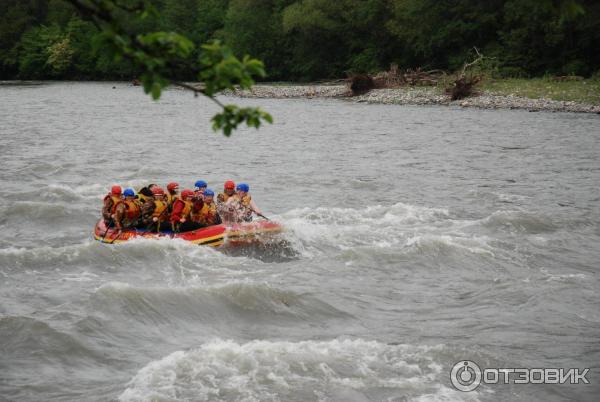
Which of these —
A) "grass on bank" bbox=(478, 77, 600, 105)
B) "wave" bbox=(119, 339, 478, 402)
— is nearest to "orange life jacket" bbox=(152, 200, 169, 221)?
Result: "wave" bbox=(119, 339, 478, 402)

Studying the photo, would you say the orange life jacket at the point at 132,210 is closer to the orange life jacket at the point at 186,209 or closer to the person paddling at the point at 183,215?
the person paddling at the point at 183,215

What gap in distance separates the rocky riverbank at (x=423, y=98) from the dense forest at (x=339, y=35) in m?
5.15

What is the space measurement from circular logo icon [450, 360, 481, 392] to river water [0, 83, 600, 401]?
0.11 m

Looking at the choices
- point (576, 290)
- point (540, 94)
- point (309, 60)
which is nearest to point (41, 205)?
point (576, 290)

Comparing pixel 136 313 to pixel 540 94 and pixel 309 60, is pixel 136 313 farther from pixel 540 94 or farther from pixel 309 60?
pixel 309 60

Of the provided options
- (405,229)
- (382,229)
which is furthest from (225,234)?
(405,229)

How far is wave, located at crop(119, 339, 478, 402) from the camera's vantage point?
812 cm

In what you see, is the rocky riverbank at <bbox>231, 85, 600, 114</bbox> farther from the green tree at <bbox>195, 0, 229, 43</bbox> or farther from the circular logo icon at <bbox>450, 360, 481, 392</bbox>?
the green tree at <bbox>195, 0, 229, 43</bbox>

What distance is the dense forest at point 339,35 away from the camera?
47719 mm

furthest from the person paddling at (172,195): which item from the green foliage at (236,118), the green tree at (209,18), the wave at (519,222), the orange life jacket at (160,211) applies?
the green tree at (209,18)

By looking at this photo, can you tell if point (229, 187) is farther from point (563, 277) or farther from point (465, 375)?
point (465, 375)

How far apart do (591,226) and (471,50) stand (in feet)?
130

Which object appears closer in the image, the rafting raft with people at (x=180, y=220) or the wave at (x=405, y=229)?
the rafting raft with people at (x=180, y=220)

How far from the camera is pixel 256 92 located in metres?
51.2
